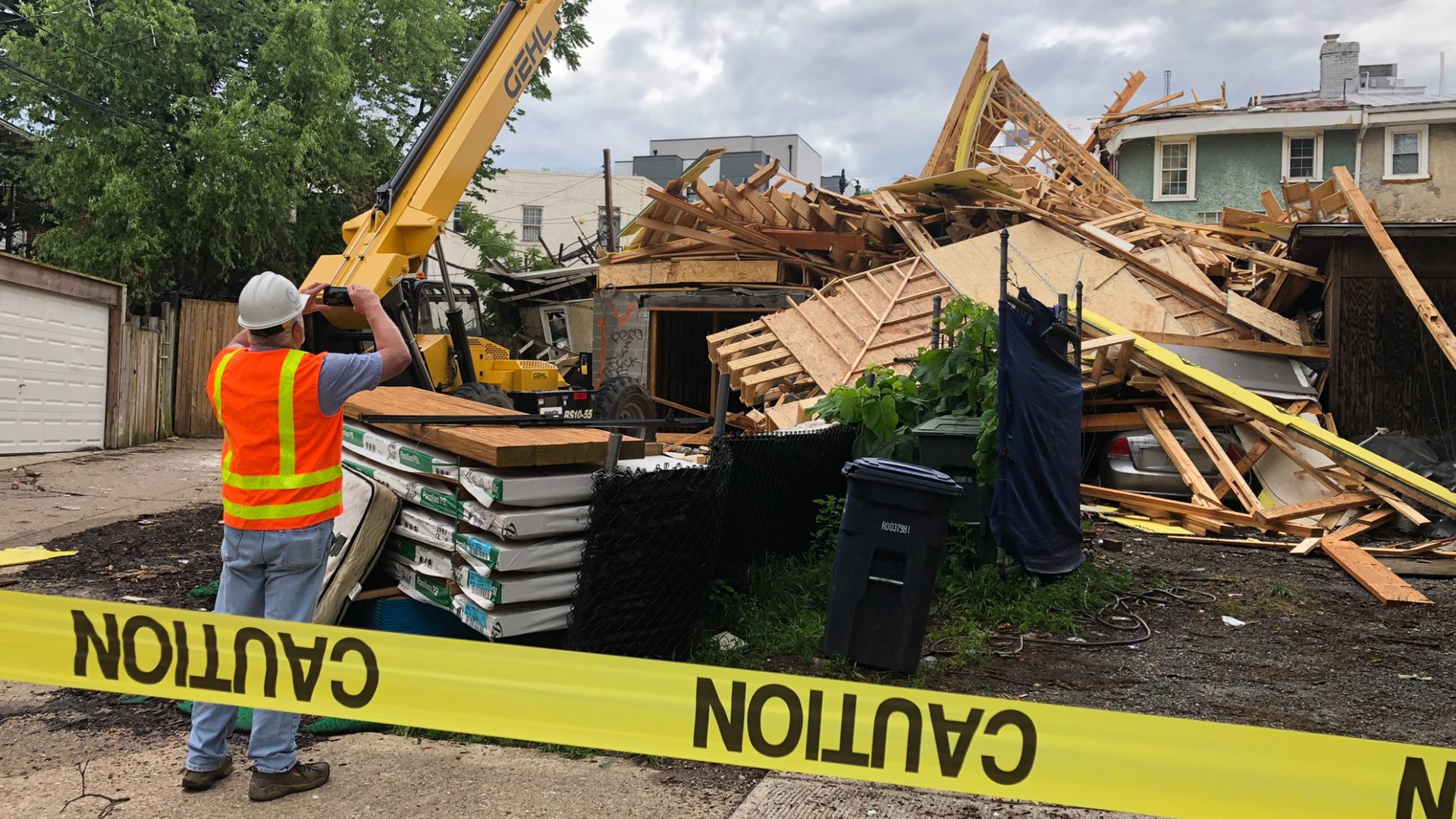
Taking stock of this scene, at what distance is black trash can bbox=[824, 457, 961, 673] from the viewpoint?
18.7 ft

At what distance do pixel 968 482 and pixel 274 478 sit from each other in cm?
512

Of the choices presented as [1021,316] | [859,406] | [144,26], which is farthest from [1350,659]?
[144,26]

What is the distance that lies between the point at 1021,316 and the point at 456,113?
250 inches

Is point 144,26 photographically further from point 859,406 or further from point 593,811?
point 593,811

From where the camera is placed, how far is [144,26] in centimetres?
1902

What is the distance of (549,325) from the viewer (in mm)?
26078

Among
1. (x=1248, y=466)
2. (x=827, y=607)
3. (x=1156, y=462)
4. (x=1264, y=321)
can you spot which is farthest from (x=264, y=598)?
(x=1264, y=321)

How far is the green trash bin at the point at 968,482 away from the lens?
7.75 metres

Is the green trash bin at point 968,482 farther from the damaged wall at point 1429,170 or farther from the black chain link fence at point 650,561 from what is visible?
the damaged wall at point 1429,170

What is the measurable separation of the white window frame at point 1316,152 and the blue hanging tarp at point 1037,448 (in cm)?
2338

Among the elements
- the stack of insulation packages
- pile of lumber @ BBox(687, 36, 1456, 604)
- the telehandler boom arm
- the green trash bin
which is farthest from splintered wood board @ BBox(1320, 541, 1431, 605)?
the telehandler boom arm

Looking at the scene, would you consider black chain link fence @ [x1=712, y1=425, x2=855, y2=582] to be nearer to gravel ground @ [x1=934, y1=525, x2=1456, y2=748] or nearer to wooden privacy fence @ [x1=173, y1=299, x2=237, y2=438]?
gravel ground @ [x1=934, y1=525, x2=1456, y2=748]

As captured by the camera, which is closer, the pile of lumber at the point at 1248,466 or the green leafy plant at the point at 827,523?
the green leafy plant at the point at 827,523

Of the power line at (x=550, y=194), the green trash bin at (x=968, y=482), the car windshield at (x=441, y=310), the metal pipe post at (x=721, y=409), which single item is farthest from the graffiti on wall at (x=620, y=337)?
the power line at (x=550, y=194)
